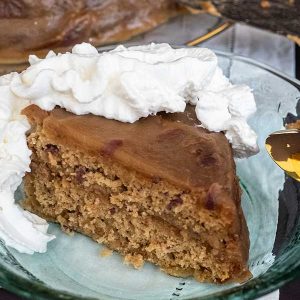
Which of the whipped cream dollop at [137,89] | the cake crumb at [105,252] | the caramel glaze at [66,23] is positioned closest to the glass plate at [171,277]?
the cake crumb at [105,252]

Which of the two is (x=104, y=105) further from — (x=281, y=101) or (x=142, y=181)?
(x=281, y=101)

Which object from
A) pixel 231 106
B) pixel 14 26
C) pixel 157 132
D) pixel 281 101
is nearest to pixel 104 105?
pixel 157 132

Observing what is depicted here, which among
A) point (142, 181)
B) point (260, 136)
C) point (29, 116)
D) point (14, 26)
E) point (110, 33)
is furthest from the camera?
point (110, 33)

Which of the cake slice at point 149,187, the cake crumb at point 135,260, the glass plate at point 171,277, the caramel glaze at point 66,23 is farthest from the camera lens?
the caramel glaze at point 66,23

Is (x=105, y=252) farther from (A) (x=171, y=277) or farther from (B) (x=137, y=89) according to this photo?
(B) (x=137, y=89)

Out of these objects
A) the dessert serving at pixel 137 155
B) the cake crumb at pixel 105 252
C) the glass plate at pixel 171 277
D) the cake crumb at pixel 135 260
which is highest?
the dessert serving at pixel 137 155

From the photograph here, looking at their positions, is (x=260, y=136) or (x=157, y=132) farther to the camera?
(x=260, y=136)

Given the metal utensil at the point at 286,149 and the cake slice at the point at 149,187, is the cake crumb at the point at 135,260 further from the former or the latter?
the metal utensil at the point at 286,149
